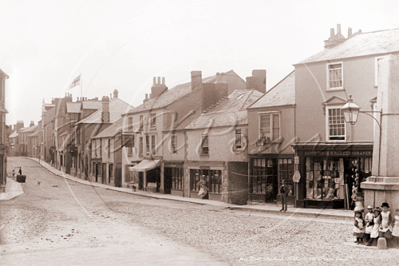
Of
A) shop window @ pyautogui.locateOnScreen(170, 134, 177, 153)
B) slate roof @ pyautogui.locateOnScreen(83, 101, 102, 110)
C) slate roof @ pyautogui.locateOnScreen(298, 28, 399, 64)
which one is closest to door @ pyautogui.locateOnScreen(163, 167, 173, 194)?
shop window @ pyautogui.locateOnScreen(170, 134, 177, 153)

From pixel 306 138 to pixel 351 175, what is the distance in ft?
10.3

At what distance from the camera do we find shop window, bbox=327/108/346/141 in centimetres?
2586

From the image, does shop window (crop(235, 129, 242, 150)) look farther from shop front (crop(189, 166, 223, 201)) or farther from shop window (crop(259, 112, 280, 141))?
shop window (crop(259, 112, 280, 141))

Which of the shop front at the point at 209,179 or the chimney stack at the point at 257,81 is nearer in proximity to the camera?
the shop front at the point at 209,179

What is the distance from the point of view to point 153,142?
136 feet

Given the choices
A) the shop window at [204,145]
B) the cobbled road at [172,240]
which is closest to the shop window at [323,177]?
the cobbled road at [172,240]

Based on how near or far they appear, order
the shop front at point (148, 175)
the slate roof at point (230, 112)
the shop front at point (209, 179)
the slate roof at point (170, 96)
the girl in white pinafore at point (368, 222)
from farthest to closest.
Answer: the shop front at point (148, 175) < the slate roof at point (170, 96) < the shop front at point (209, 179) < the slate roof at point (230, 112) < the girl in white pinafore at point (368, 222)

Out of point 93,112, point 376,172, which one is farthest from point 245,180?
point 93,112

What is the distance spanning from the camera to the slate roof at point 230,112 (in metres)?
32.8

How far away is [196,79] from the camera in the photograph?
39.8 meters

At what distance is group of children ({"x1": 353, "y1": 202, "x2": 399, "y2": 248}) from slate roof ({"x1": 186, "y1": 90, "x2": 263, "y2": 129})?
17.8 meters

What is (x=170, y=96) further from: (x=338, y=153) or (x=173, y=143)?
(x=338, y=153)

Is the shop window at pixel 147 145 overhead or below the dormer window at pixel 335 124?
below

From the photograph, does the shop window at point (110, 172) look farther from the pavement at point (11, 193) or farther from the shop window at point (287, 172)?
the shop window at point (287, 172)
